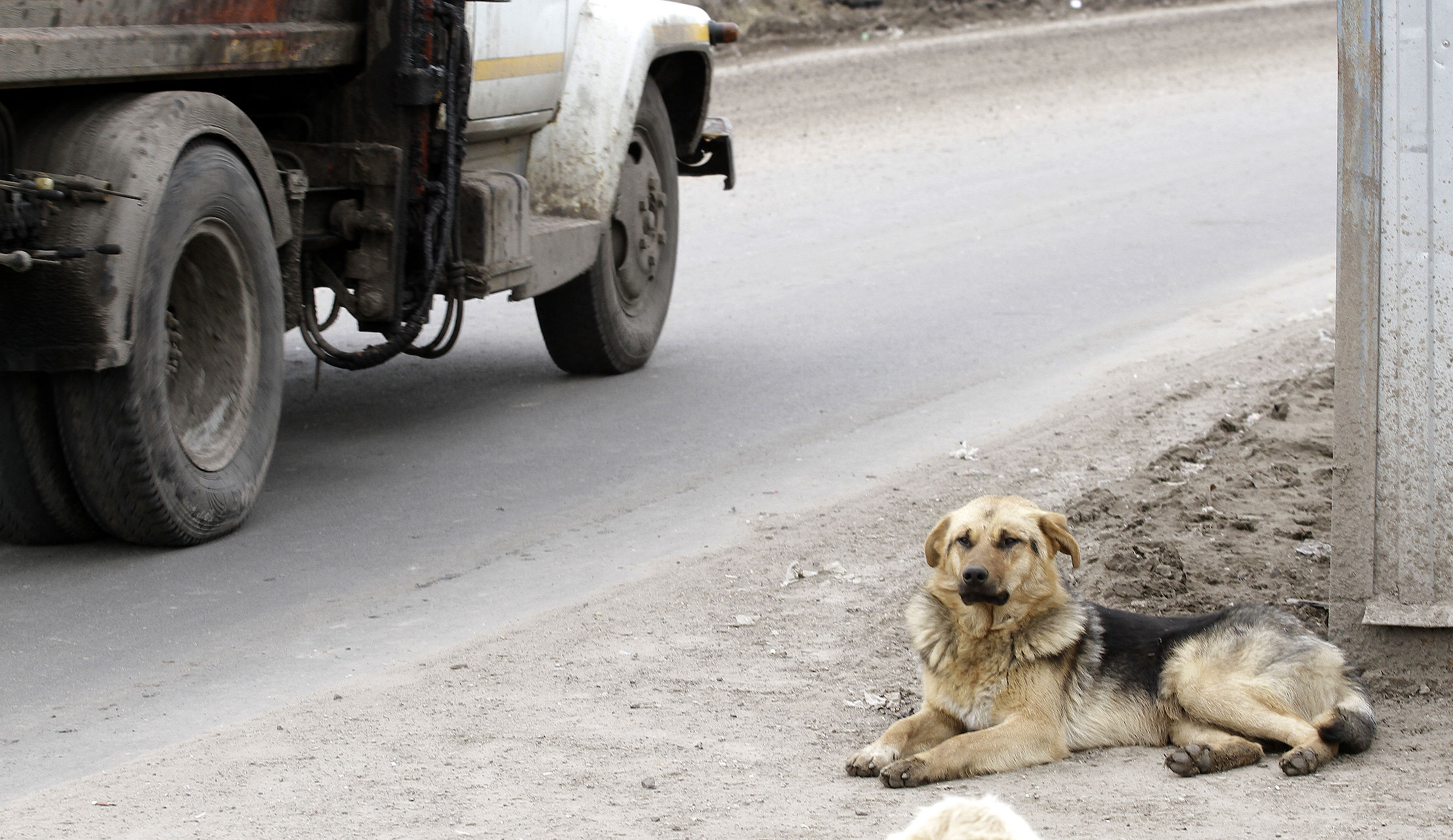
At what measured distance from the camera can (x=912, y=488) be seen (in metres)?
6.89

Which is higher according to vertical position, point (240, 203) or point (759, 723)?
point (240, 203)

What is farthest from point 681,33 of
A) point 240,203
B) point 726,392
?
point 240,203

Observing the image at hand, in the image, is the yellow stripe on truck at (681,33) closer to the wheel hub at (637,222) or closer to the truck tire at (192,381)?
the wheel hub at (637,222)

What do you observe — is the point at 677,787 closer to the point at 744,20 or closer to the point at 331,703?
the point at 331,703

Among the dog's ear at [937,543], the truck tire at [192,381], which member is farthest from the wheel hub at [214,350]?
the dog's ear at [937,543]

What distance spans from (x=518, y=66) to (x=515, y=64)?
3cm

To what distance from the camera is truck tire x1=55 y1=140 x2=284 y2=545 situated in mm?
5543

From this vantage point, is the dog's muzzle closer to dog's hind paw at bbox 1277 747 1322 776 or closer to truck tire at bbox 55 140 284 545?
dog's hind paw at bbox 1277 747 1322 776

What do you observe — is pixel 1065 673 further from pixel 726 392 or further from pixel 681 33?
pixel 681 33

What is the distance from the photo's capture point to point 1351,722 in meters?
4.19

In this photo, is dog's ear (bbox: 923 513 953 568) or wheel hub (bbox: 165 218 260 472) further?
wheel hub (bbox: 165 218 260 472)

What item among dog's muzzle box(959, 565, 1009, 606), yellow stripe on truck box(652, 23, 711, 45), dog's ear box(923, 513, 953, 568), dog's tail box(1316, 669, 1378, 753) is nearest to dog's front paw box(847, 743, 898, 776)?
dog's muzzle box(959, 565, 1009, 606)

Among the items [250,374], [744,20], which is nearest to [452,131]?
[250,374]

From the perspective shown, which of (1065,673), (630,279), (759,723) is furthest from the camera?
(630,279)
